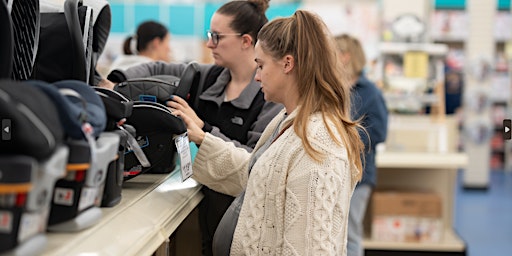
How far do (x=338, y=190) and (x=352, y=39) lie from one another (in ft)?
10.1

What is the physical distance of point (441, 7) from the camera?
39.1 feet

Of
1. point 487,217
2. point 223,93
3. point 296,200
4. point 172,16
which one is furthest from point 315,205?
point 172,16

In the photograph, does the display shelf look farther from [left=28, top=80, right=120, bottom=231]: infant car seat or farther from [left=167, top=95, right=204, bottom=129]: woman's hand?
[left=28, top=80, right=120, bottom=231]: infant car seat

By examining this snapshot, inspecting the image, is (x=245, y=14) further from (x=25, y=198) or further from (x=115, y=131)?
(x=25, y=198)

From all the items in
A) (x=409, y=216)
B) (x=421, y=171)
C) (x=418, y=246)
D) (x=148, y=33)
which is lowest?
(x=418, y=246)

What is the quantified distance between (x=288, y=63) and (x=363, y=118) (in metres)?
2.55

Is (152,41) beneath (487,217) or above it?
above

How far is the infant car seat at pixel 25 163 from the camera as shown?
1242mm

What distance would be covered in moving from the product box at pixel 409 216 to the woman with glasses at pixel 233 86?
358cm

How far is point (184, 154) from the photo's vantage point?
2496mm

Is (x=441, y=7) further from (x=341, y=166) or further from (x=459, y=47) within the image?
(x=341, y=166)

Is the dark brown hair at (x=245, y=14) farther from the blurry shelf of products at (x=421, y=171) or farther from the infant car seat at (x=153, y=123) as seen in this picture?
the blurry shelf of products at (x=421, y=171)

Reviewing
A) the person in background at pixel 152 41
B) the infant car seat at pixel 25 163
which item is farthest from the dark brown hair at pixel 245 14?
the person in background at pixel 152 41

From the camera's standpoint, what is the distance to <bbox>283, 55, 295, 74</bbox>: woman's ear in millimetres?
2365
